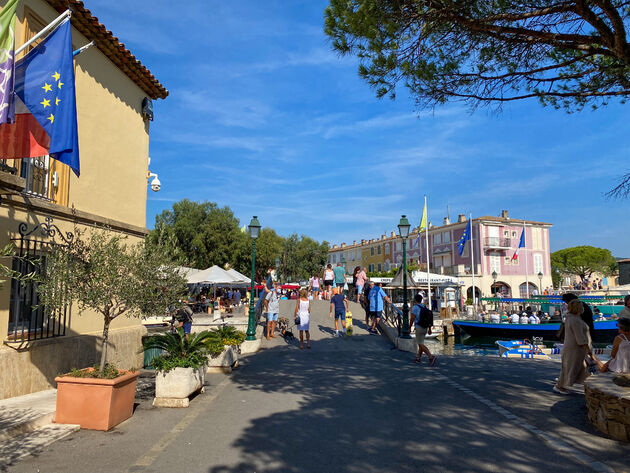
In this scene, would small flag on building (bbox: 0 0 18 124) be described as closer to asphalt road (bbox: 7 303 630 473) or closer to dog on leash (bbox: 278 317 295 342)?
asphalt road (bbox: 7 303 630 473)

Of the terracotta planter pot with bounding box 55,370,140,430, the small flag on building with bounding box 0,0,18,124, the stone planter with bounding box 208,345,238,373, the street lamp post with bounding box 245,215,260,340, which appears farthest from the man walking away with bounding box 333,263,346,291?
the small flag on building with bounding box 0,0,18,124

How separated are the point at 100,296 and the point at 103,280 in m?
0.21

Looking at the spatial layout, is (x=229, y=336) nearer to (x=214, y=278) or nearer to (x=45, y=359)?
(x=45, y=359)

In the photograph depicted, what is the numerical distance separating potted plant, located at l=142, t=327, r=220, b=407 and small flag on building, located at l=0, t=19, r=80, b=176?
10.2ft

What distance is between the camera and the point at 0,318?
6793 millimetres

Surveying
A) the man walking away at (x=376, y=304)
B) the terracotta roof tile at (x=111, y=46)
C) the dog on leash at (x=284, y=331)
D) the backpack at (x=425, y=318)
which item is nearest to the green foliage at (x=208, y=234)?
the dog on leash at (x=284, y=331)

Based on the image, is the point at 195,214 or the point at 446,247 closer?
the point at 195,214

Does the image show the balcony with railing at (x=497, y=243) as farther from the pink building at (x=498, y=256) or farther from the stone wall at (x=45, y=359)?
the stone wall at (x=45, y=359)

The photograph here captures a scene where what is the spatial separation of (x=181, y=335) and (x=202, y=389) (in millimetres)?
1127

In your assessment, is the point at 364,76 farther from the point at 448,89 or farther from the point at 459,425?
the point at 459,425

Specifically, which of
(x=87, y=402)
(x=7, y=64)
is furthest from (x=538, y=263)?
(x=7, y=64)

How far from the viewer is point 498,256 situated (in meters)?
52.0

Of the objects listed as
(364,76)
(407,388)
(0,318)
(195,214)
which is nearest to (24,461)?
(0,318)

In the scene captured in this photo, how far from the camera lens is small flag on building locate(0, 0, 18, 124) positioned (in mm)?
5363
